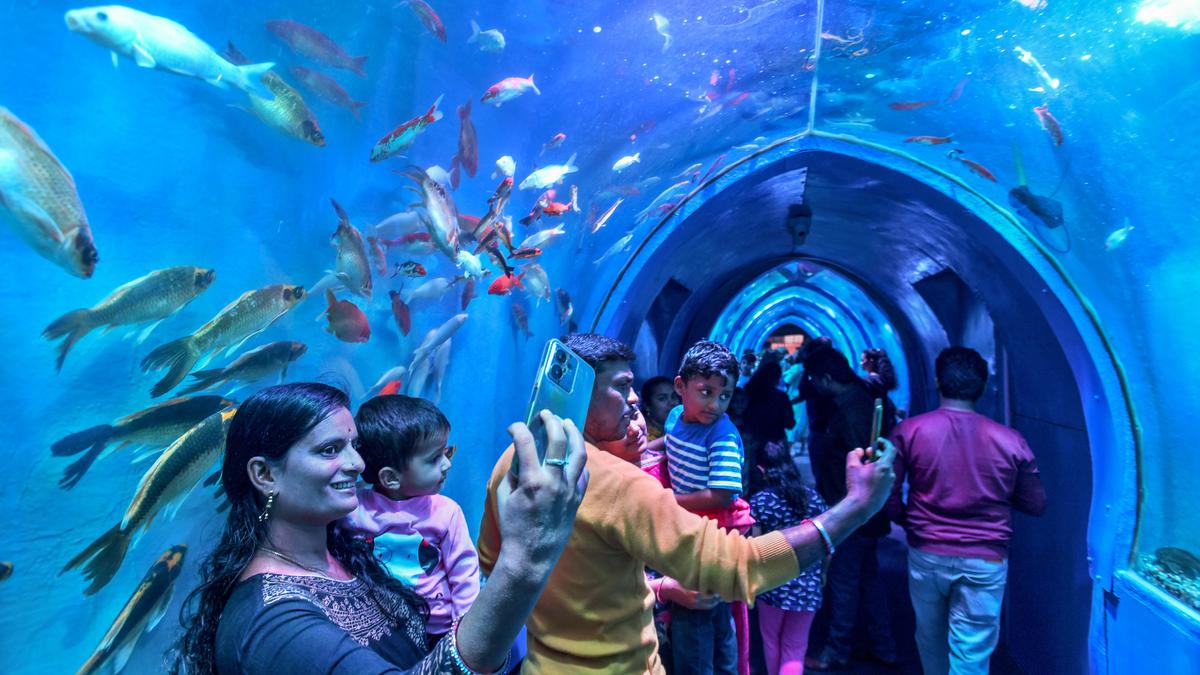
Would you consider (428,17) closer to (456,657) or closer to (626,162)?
(456,657)

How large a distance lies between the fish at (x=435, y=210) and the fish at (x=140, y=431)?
43.6 inches

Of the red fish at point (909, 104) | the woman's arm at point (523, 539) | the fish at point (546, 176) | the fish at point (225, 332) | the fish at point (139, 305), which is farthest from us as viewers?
the red fish at point (909, 104)

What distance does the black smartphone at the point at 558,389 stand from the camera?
3.80 feet

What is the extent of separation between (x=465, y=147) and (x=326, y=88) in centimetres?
97

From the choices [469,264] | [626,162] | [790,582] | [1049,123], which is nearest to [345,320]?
[469,264]

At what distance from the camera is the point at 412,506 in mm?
2266

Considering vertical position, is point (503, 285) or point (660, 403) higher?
point (503, 285)

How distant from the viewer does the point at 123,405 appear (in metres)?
1.81

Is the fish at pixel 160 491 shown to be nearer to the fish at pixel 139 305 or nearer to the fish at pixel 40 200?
the fish at pixel 139 305

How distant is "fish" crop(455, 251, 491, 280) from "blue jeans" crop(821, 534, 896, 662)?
3.22 meters

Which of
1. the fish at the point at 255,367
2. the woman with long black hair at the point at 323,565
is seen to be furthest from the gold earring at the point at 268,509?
the fish at the point at 255,367

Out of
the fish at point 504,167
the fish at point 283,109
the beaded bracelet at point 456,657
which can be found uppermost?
the fish at point 504,167

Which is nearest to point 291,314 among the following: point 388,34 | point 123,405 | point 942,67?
point 123,405

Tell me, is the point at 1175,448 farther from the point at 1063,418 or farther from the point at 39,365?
the point at 39,365
